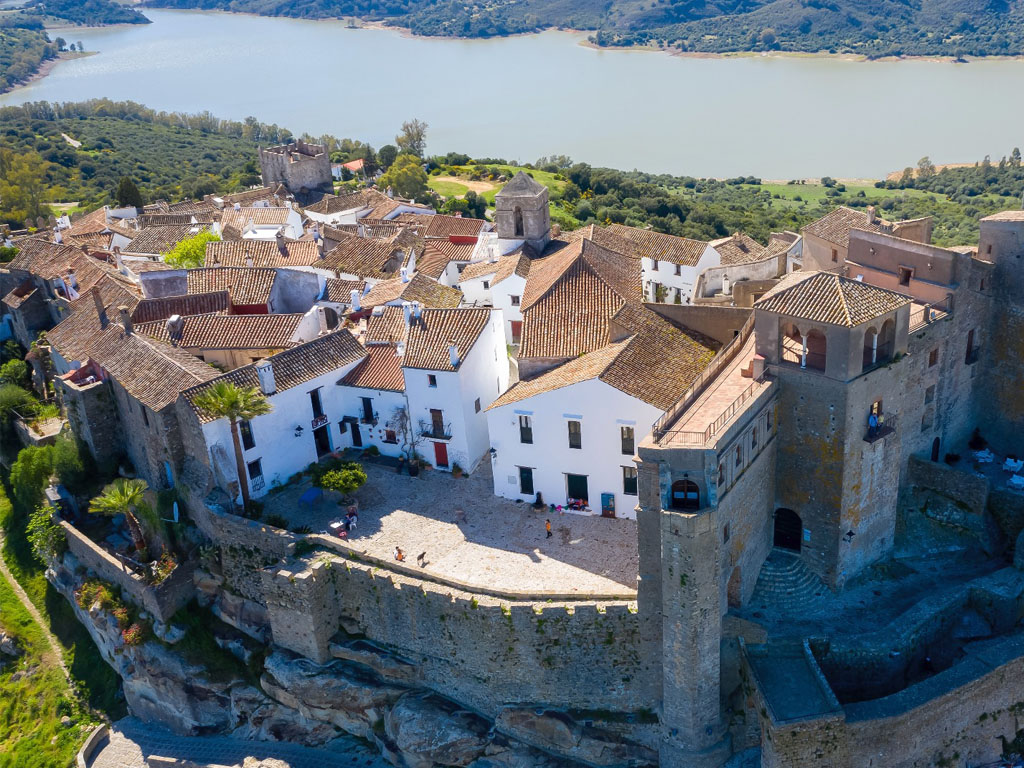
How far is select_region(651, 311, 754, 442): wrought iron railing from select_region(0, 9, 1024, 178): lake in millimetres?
62158

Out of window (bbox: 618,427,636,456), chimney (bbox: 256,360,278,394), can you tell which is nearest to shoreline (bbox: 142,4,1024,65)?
window (bbox: 618,427,636,456)

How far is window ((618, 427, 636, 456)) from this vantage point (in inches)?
909

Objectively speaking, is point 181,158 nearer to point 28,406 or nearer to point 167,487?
point 28,406

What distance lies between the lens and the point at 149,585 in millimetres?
24938

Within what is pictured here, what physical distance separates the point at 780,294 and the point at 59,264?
2961 centimetres

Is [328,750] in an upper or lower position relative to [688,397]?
lower

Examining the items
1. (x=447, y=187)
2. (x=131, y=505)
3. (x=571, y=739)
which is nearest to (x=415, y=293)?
(x=131, y=505)

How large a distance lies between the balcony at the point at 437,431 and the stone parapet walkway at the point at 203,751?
26.7 ft

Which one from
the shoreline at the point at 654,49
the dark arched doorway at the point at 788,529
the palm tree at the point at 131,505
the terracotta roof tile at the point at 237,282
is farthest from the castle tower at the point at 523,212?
the shoreline at the point at 654,49

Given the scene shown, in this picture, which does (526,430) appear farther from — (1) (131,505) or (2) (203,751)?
(2) (203,751)

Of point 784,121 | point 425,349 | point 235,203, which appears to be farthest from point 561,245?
point 784,121

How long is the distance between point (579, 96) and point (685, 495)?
329 feet

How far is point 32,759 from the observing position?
85.7 feet

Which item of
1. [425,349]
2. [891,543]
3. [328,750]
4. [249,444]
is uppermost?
[425,349]
